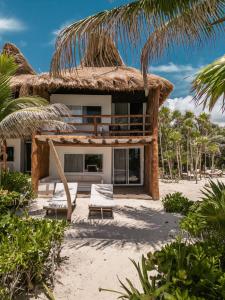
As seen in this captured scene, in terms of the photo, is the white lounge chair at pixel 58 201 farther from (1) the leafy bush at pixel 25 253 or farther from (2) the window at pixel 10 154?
(2) the window at pixel 10 154

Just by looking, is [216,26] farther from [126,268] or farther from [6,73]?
[6,73]

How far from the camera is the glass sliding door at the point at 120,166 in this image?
1575cm

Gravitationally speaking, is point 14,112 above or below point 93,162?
above

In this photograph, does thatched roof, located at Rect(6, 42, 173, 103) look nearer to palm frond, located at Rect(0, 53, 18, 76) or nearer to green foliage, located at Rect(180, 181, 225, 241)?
palm frond, located at Rect(0, 53, 18, 76)

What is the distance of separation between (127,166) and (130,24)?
471 inches

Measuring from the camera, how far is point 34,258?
4.04 metres

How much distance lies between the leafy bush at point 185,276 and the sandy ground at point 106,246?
1350 millimetres

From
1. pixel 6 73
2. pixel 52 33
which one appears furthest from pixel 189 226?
pixel 6 73

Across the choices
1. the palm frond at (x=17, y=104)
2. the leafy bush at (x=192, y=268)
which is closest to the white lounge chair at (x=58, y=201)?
the palm frond at (x=17, y=104)

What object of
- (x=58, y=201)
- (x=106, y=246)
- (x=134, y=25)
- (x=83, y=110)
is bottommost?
(x=106, y=246)

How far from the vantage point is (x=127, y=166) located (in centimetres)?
1579

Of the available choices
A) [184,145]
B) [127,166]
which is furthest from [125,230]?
[184,145]

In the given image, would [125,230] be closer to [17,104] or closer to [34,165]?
[17,104]

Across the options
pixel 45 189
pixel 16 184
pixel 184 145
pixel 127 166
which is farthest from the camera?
pixel 184 145
